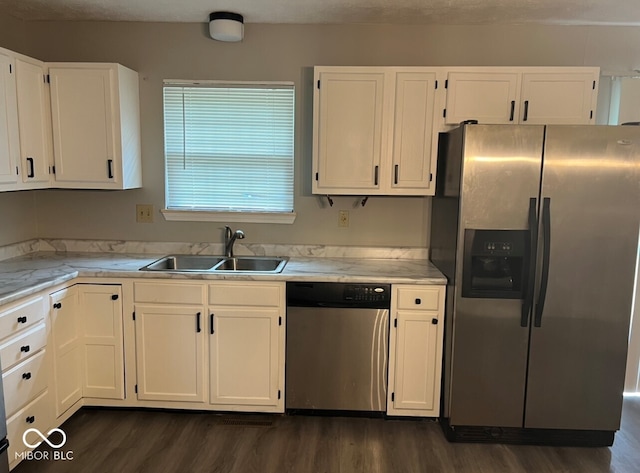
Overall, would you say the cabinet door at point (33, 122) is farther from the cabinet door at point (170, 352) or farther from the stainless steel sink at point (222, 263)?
the cabinet door at point (170, 352)

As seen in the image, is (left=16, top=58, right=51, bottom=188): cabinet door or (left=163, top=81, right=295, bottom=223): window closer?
(left=16, top=58, right=51, bottom=188): cabinet door

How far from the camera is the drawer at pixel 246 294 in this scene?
8.81 ft

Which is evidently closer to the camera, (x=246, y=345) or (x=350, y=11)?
(x=246, y=345)

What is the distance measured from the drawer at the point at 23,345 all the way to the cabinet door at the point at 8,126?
2.84ft

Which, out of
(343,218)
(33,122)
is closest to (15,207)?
(33,122)

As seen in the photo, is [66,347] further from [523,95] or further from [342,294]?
[523,95]

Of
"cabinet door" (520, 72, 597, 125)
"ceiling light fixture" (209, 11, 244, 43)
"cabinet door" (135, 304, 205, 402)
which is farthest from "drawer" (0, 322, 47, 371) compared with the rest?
"cabinet door" (520, 72, 597, 125)

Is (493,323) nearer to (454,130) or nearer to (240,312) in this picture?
(454,130)

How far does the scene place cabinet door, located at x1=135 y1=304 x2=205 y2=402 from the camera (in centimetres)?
272

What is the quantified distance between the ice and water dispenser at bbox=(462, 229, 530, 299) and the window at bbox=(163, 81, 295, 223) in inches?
50.4

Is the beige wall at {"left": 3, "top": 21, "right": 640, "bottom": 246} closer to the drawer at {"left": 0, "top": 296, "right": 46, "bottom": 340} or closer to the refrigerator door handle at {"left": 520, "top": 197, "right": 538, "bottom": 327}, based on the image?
the refrigerator door handle at {"left": 520, "top": 197, "right": 538, "bottom": 327}

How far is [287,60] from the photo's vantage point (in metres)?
3.13

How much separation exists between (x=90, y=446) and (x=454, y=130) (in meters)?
2.65

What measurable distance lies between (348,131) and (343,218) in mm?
639
